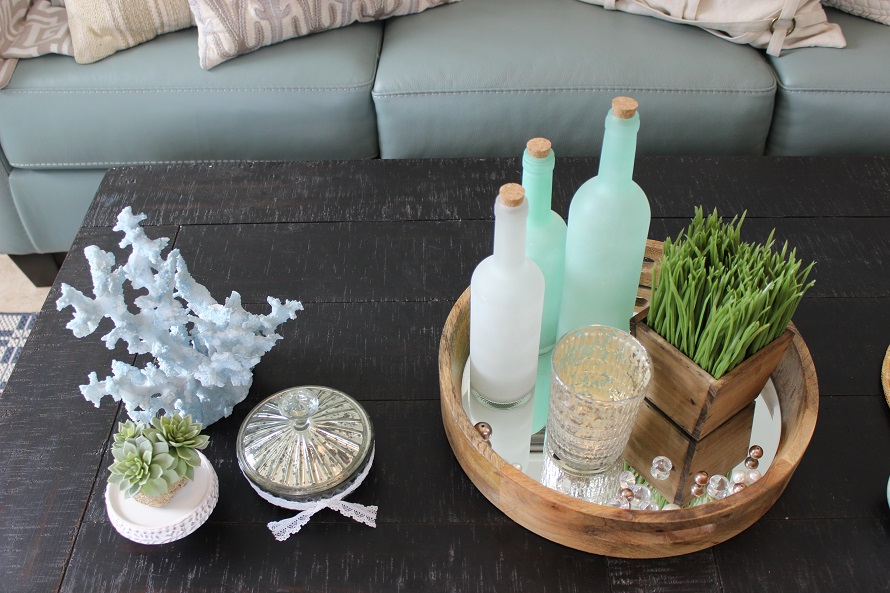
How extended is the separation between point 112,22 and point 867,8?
4.98 ft

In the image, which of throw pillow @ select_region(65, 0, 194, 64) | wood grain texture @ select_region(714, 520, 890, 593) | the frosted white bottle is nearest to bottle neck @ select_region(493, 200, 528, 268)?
the frosted white bottle

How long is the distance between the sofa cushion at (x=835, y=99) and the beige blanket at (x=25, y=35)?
4.62 ft

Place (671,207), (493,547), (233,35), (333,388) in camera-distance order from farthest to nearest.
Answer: (233,35) < (671,207) < (333,388) < (493,547)

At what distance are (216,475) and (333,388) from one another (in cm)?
16

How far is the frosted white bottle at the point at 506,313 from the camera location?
675 millimetres

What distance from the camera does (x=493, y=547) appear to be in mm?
743

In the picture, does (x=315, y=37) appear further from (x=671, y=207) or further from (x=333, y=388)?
(x=333, y=388)

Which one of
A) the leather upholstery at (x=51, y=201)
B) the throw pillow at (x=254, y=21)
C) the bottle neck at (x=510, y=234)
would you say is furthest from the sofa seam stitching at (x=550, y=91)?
the bottle neck at (x=510, y=234)

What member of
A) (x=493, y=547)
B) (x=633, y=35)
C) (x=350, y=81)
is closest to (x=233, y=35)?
(x=350, y=81)

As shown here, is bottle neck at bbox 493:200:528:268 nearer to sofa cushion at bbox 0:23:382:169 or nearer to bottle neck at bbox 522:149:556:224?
bottle neck at bbox 522:149:556:224

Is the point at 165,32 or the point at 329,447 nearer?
the point at 329,447

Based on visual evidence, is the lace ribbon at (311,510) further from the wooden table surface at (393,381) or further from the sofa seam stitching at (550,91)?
the sofa seam stitching at (550,91)

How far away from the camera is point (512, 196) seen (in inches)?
25.8

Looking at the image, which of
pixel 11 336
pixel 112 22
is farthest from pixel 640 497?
pixel 11 336
